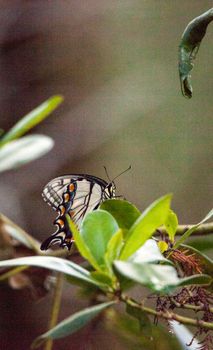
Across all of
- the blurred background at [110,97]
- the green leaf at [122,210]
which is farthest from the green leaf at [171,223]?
the blurred background at [110,97]

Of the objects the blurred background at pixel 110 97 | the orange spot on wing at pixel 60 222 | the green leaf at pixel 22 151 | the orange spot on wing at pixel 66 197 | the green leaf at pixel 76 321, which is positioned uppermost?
the green leaf at pixel 22 151

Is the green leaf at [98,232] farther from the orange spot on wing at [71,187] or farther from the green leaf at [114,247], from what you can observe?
the orange spot on wing at [71,187]

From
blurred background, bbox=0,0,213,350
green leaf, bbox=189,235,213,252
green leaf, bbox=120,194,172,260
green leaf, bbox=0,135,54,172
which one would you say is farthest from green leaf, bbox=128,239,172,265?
blurred background, bbox=0,0,213,350

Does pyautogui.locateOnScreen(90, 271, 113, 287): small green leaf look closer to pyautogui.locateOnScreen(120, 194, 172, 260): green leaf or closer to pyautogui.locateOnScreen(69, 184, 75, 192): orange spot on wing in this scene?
pyautogui.locateOnScreen(120, 194, 172, 260): green leaf

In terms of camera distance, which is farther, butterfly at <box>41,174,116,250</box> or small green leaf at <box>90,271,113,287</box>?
butterfly at <box>41,174,116,250</box>

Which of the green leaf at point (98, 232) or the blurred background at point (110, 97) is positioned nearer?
the green leaf at point (98, 232)

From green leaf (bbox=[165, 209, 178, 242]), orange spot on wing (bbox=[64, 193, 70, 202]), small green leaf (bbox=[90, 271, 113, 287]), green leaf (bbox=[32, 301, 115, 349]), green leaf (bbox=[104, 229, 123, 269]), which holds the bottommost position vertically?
green leaf (bbox=[165, 209, 178, 242])
